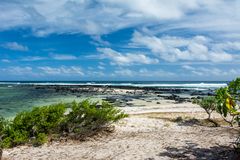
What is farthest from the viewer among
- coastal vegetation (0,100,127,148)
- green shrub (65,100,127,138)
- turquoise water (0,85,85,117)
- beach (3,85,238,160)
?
turquoise water (0,85,85,117)

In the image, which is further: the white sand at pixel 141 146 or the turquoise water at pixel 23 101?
the turquoise water at pixel 23 101

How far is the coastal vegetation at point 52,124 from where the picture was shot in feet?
40.5

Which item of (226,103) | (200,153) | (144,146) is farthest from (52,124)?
(226,103)

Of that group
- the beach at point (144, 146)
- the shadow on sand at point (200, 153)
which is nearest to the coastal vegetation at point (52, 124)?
the beach at point (144, 146)

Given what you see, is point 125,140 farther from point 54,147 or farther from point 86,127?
point 54,147

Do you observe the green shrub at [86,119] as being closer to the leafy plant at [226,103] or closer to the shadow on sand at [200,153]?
the shadow on sand at [200,153]

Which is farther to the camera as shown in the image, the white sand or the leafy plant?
the white sand

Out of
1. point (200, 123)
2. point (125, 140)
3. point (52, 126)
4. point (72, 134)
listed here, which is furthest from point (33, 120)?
point (200, 123)

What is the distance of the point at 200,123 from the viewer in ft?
58.4

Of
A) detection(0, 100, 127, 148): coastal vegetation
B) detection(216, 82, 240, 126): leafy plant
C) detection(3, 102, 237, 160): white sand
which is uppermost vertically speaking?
detection(216, 82, 240, 126): leafy plant

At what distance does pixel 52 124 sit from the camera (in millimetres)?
13117

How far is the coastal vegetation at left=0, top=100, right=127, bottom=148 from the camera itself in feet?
40.5

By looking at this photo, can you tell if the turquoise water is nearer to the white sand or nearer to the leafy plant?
the white sand

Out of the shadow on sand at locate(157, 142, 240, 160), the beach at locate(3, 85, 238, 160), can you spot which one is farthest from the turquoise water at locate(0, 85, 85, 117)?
the shadow on sand at locate(157, 142, 240, 160)
